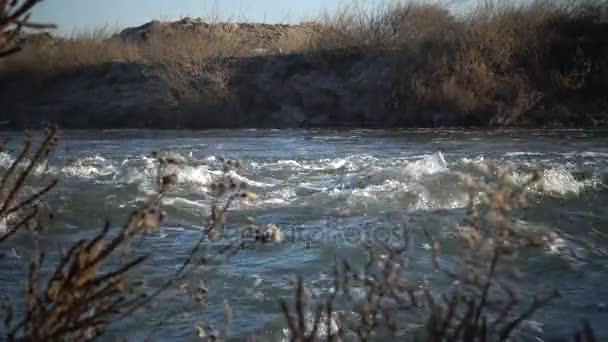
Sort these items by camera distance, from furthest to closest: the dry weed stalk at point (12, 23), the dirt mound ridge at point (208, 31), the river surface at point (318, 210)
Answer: the dirt mound ridge at point (208, 31) < the river surface at point (318, 210) < the dry weed stalk at point (12, 23)

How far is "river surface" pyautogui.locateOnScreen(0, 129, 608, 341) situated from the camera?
14.3 ft

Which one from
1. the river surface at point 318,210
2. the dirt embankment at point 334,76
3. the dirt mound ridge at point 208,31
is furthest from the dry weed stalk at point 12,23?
the dirt mound ridge at point 208,31

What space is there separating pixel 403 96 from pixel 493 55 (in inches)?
122

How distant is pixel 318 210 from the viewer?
7.59 m

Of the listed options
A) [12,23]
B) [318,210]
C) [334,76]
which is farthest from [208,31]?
[12,23]

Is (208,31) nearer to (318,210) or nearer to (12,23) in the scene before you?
(318,210)

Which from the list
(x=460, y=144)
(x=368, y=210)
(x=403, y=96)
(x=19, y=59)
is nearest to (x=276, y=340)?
(x=368, y=210)

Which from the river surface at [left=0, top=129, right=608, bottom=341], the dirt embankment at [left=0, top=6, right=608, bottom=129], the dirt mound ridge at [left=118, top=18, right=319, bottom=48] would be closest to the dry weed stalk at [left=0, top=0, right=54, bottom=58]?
the river surface at [left=0, top=129, right=608, bottom=341]

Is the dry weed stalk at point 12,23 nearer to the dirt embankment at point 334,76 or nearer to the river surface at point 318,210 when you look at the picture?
the river surface at point 318,210

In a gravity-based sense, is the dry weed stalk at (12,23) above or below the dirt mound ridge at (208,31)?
below

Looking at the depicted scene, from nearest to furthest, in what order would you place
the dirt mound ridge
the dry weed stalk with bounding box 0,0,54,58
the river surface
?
the dry weed stalk with bounding box 0,0,54,58
the river surface
the dirt mound ridge

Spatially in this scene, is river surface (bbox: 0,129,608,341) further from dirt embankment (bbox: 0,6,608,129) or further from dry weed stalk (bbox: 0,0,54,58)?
dirt embankment (bbox: 0,6,608,129)

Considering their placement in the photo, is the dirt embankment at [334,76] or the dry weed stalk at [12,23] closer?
the dry weed stalk at [12,23]

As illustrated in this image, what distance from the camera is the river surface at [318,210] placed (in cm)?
437
